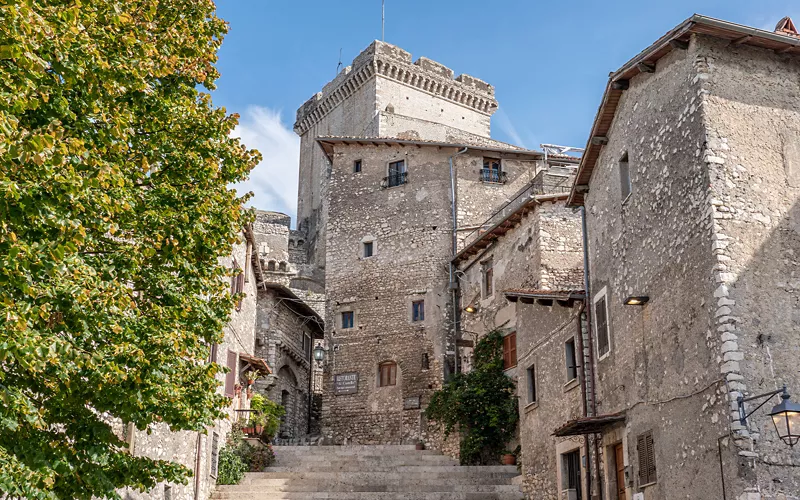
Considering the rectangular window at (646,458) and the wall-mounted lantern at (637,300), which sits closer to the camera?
the rectangular window at (646,458)

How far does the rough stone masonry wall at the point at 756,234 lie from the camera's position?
1186cm

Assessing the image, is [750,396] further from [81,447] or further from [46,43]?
[46,43]

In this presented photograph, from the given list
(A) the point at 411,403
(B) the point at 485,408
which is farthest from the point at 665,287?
(A) the point at 411,403

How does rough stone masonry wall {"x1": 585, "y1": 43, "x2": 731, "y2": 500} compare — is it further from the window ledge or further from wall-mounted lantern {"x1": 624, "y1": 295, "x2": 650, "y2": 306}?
the window ledge

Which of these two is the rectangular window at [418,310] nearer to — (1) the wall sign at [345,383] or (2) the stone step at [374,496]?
(1) the wall sign at [345,383]

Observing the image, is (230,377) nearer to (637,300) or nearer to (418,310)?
(418,310)

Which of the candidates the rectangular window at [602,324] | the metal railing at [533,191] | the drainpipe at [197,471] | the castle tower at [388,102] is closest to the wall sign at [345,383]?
the metal railing at [533,191]

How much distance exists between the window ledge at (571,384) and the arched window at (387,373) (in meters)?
12.9

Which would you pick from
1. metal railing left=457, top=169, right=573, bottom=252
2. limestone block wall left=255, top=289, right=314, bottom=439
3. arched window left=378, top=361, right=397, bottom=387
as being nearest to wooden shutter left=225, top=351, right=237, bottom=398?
arched window left=378, top=361, right=397, bottom=387

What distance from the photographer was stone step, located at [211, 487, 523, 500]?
2080cm

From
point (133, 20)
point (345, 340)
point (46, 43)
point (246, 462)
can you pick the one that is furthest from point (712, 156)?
point (345, 340)

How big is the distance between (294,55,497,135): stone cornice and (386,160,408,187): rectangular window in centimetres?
1875

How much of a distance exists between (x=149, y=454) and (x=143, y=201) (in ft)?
25.4

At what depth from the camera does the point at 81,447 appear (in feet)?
33.8
